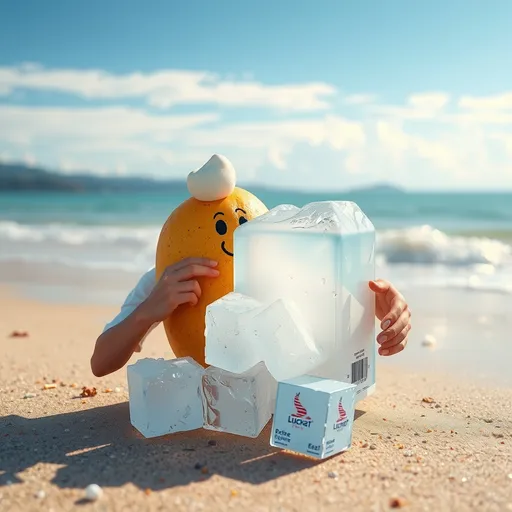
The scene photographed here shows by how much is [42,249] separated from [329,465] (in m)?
12.5

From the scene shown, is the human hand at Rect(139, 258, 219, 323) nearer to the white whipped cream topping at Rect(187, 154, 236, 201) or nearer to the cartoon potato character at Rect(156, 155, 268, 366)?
the cartoon potato character at Rect(156, 155, 268, 366)

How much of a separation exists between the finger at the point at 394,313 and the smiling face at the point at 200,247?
28.7 inches

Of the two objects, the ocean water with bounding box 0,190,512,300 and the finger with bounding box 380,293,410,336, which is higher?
the finger with bounding box 380,293,410,336

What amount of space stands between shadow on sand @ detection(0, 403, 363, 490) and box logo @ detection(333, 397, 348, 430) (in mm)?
192

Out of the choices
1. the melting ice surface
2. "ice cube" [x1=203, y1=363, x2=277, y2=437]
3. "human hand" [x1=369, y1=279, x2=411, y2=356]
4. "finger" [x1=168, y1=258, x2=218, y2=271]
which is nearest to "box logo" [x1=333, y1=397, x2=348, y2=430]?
the melting ice surface

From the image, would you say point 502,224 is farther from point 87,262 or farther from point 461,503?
point 461,503

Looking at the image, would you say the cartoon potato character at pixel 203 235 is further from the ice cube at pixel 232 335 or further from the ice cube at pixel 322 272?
the ice cube at pixel 232 335

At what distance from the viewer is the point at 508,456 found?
315 centimetres

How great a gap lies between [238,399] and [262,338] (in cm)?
33

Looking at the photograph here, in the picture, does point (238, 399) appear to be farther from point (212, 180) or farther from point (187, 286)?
point (212, 180)

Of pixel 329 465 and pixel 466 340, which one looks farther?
pixel 466 340

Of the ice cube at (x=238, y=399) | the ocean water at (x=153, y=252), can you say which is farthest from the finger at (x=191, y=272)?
the ocean water at (x=153, y=252)

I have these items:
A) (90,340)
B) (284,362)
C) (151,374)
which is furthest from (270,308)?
(90,340)

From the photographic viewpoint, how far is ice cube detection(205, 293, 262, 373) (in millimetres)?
2914
